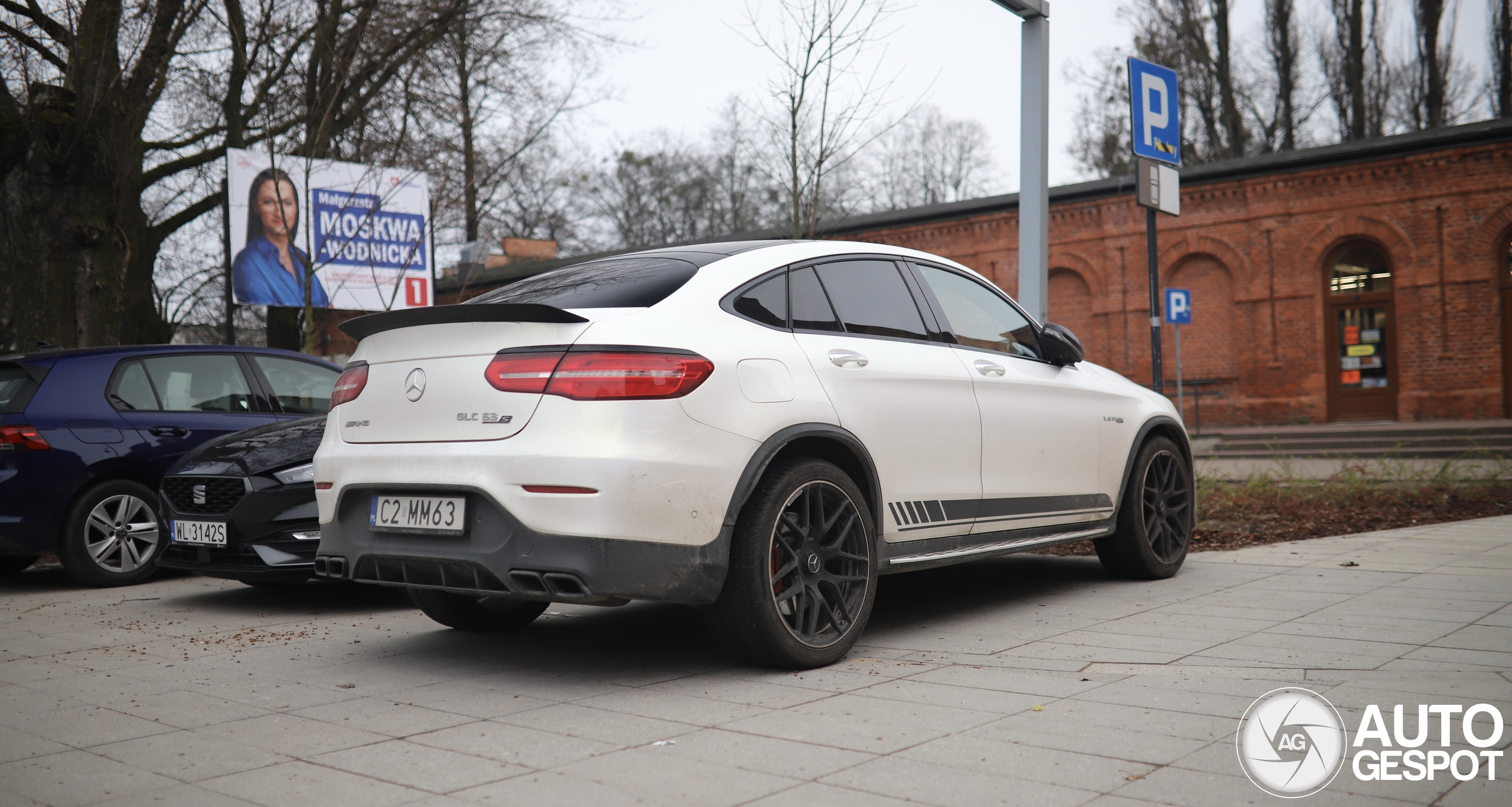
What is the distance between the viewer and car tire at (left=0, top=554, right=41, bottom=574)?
8.41m

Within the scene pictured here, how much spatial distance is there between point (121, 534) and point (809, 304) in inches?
214

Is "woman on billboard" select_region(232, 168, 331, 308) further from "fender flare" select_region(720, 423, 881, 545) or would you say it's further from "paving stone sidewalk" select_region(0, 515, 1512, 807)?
"fender flare" select_region(720, 423, 881, 545)

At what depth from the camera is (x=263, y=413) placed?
8195 millimetres

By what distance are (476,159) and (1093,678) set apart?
47.8ft

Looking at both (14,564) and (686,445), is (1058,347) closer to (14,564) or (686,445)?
(686,445)

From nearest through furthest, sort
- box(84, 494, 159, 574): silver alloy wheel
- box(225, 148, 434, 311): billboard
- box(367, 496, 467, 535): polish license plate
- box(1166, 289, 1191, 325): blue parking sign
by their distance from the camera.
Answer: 1. box(367, 496, 467, 535): polish license plate
2. box(84, 494, 159, 574): silver alloy wheel
3. box(225, 148, 434, 311): billboard
4. box(1166, 289, 1191, 325): blue parking sign

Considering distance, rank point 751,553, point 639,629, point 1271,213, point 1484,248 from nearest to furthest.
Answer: point 751,553, point 639,629, point 1484,248, point 1271,213

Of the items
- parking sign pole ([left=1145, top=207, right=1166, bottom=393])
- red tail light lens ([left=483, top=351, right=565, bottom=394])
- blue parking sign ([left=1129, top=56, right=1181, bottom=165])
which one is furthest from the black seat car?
blue parking sign ([left=1129, top=56, right=1181, bottom=165])

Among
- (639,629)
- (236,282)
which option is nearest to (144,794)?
(639,629)

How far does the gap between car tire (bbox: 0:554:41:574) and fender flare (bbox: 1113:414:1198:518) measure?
753cm

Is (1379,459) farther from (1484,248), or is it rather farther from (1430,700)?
(1484,248)

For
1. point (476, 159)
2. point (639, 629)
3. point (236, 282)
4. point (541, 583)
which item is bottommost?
point (639, 629)

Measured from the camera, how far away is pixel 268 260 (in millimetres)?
17859

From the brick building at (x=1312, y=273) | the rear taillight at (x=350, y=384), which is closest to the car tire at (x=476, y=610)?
the rear taillight at (x=350, y=384)
